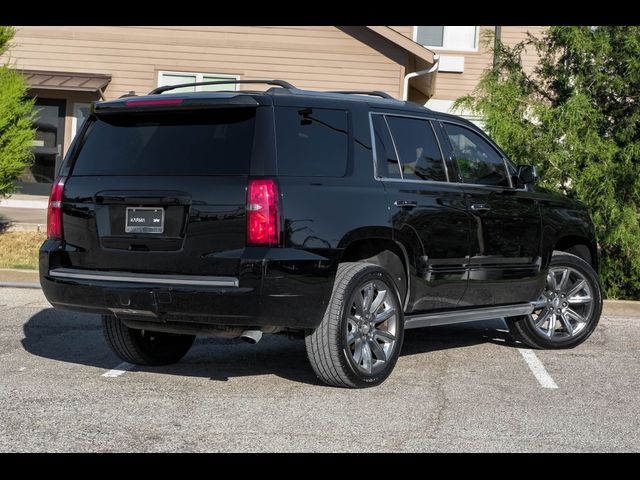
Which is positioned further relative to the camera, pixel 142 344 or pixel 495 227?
pixel 495 227

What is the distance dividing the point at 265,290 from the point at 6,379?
79.2 inches

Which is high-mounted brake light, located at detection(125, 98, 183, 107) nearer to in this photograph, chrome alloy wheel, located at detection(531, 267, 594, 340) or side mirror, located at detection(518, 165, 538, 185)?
side mirror, located at detection(518, 165, 538, 185)

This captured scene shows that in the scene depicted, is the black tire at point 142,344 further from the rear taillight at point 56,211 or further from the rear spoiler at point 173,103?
the rear spoiler at point 173,103

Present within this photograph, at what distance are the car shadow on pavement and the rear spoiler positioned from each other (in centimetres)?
189

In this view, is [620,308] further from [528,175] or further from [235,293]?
[235,293]

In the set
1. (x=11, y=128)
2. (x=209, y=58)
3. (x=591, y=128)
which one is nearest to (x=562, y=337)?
(x=591, y=128)

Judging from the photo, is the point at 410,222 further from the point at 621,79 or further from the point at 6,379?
the point at 621,79

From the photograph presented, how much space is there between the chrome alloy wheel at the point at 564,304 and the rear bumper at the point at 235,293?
292cm

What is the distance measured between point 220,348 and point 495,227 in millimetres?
2397

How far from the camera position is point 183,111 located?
259 inches

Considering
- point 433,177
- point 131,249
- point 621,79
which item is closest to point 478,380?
point 433,177

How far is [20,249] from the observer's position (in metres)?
15.3

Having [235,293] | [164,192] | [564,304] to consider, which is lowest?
[564,304]

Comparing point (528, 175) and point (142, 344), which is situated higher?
point (528, 175)
